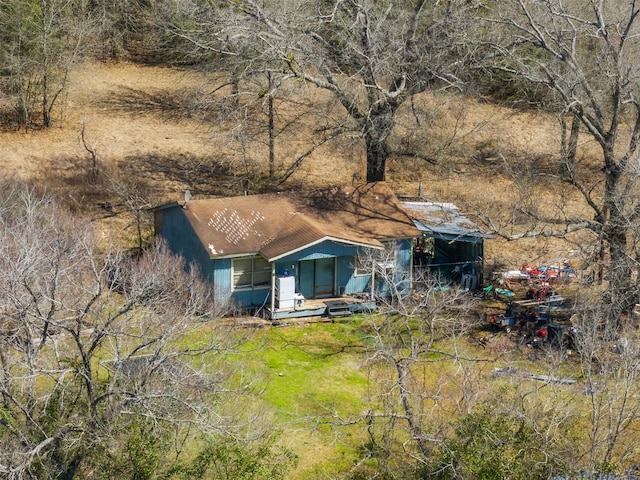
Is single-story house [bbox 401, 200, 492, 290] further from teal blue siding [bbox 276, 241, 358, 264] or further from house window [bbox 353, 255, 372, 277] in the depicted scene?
teal blue siding [bbox 276, 241, 358, 264]

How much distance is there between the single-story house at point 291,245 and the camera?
23.3 metres

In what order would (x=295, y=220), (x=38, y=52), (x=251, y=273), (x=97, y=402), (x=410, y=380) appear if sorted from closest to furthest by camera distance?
(x=97, y=402), (x=410, y=380), (x=251, y=273), (x=295, y=220), (x=38, y=52)

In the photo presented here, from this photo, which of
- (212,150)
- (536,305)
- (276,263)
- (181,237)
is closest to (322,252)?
(276,263)

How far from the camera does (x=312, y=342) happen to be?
74.6ft

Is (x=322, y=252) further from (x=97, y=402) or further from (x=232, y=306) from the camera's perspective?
(x=97, y=402)

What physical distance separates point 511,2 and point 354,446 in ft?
57.0

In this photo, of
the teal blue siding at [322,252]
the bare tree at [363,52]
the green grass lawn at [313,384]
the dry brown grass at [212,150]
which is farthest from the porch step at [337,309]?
the dry brown grass at [212,150]

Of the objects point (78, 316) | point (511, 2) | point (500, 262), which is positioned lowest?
point (500, 262)

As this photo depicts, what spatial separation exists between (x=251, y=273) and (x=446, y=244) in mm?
6678

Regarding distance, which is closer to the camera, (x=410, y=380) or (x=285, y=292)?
(x=410, y=380)

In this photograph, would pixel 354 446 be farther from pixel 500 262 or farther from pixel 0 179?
pixel 0 179

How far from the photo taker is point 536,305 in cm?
2467

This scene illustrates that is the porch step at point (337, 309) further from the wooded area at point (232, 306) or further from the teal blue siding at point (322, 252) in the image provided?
the teal blue siding at point (322, 252)

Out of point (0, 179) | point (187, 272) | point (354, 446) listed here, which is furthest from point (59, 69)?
point (354, 446)
